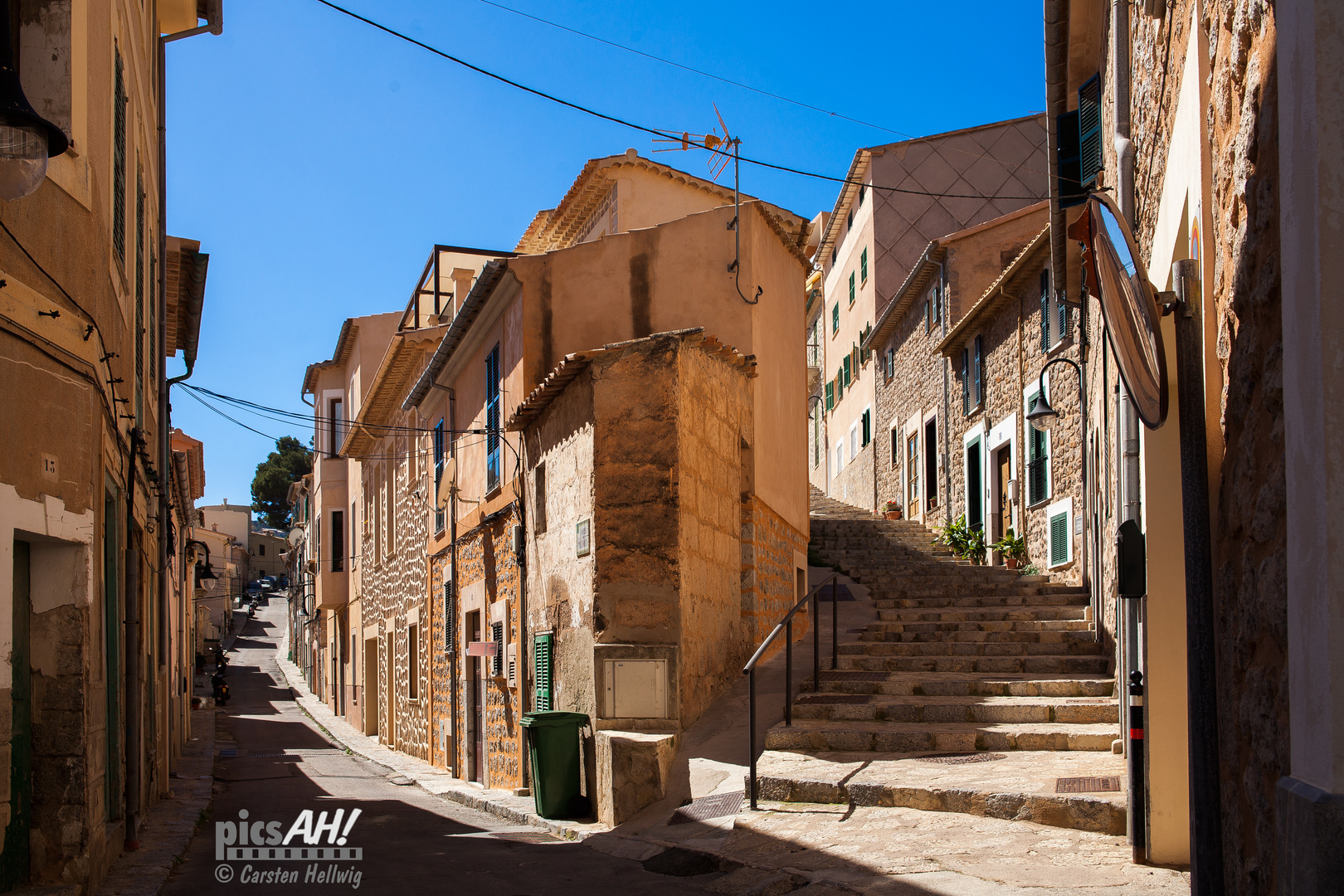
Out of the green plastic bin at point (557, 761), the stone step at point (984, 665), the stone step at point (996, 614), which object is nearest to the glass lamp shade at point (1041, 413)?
the stone step at point (996, 614)

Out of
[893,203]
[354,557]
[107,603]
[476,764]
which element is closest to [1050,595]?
[476,764]

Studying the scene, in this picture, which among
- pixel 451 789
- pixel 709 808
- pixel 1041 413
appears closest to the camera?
pixel 709 808

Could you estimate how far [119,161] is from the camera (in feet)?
28.7

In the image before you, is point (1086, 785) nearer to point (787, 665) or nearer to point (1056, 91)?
point (787, 665)

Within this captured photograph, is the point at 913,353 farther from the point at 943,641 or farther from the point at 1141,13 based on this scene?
the point at 1141,13

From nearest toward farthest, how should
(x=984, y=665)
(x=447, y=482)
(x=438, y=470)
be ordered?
(x=984, y=665) → (x=447, y=482) → (x=438, y=470)

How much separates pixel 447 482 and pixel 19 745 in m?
12.2

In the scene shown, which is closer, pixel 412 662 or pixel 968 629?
pixel 968 629

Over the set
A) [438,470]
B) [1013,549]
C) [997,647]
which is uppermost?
[438,470]

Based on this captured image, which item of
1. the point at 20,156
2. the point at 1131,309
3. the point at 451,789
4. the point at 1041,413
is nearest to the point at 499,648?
the point at 451,789

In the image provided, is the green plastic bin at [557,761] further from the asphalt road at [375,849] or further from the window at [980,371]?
the window at [980,371]

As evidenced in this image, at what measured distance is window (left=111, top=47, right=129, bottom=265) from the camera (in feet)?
27.3

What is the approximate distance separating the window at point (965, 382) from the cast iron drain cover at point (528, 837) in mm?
13691

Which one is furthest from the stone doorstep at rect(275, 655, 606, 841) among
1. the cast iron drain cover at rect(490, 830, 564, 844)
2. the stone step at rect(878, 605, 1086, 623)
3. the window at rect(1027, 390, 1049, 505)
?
the window at rect(1027, 390, 1049, 505)
